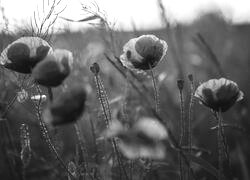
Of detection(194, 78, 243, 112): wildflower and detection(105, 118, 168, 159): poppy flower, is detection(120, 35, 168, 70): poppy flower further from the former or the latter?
detection(105, 118, 168, 159): poppy flower

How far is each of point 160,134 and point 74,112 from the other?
149mm

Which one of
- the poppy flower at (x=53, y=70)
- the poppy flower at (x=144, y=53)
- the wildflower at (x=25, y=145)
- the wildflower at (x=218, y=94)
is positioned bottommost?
the wildflower at (x=25, y=145)

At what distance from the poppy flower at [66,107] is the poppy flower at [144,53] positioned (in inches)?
13.5

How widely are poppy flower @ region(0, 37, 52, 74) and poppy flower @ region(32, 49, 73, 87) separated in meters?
0.13

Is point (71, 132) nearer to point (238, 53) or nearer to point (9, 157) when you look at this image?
point (9, 157)

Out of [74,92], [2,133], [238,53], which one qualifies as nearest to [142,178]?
[74,92]

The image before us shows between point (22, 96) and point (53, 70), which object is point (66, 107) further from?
point (22, 96)

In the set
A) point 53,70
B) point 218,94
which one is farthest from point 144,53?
point 53,70

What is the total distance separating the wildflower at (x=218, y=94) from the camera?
3.35ft

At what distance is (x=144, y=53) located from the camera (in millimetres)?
1096

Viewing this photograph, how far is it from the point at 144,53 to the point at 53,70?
0.32 m

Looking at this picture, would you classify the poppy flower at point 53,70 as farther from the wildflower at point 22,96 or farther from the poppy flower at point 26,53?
the wildflower at point 22,96

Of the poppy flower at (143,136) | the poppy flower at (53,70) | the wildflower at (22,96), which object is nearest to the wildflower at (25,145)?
the wildflower at (22,96)

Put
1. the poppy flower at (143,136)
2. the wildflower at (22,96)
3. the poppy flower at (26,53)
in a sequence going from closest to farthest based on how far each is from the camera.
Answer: the poppy flower at (143,136)
the poppy flower at (26,53)
the wildflower at (22,96)
